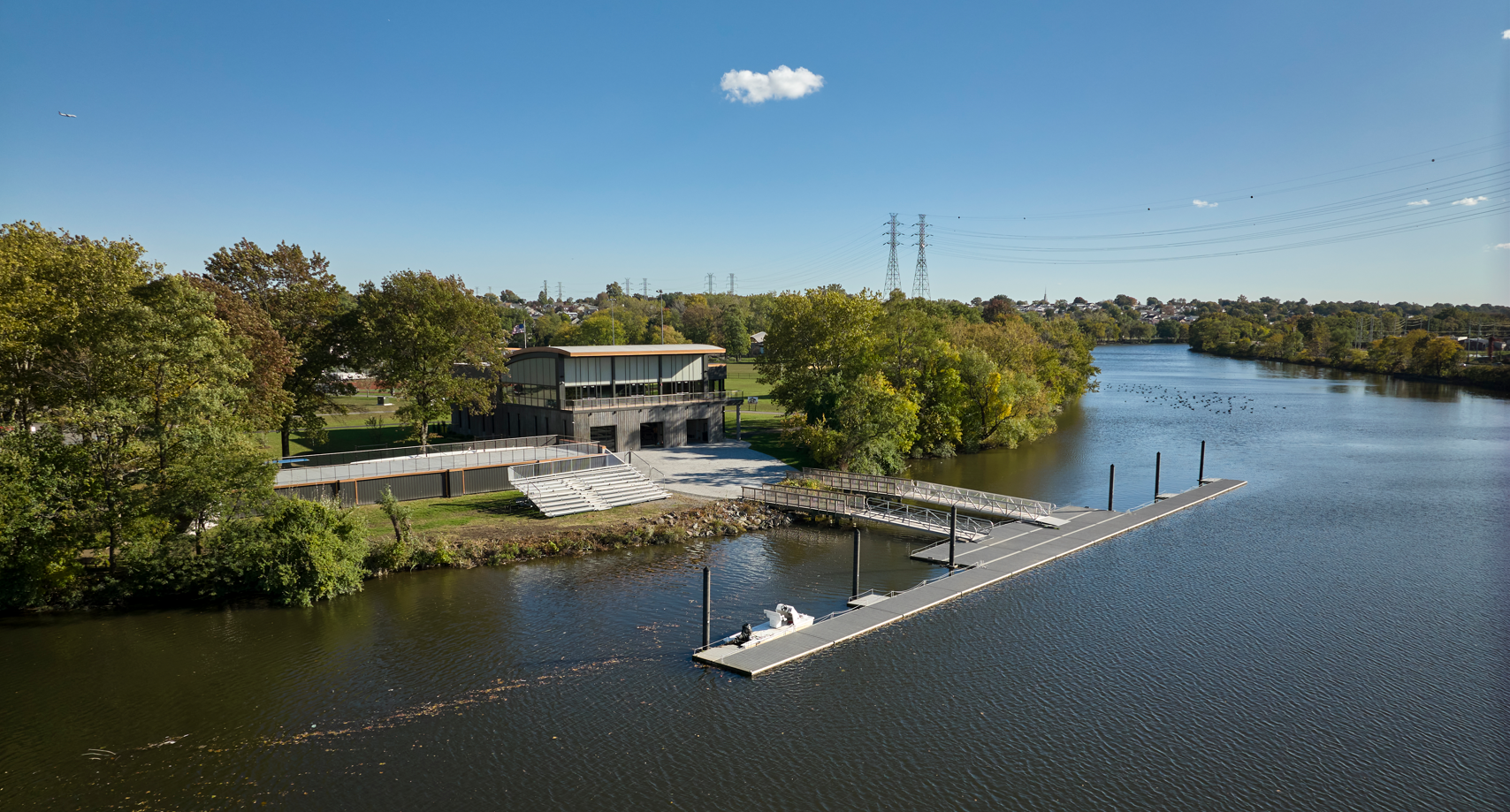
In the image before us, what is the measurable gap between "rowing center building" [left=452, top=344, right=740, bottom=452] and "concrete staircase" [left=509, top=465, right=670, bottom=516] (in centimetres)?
890

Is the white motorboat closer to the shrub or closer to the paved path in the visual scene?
the shrub

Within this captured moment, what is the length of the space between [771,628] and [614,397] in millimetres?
28908

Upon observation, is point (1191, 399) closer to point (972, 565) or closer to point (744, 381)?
point (744, 381)

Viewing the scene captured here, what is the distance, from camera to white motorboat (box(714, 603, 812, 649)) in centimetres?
2395

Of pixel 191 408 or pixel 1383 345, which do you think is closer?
pixel 191 408

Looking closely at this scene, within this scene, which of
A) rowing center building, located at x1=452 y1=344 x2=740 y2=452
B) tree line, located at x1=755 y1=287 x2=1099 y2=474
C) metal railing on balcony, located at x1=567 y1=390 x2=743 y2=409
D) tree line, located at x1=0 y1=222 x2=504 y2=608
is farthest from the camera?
tree line, located at x1=755 y1=287 x2=1099 y2=474

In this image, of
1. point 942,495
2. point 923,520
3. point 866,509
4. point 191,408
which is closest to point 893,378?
point 942,495

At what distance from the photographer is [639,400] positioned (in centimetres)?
5150

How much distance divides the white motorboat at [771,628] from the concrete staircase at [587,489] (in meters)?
14.6

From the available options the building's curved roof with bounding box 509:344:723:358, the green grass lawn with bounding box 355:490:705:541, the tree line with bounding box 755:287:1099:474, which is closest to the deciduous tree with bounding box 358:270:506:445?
the building's curved roof with bounding box 509:344:723:358

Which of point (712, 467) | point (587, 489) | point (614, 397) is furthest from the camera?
point (614, 397)

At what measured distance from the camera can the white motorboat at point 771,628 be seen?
2395cm

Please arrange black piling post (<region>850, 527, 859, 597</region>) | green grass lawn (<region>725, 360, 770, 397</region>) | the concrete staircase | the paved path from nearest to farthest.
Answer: black piling post (<region>850, 527, 859, 597</region>) → the concrete staircase → the paved path → green grass lawn (<region>725, 360, 770, 397</region>)

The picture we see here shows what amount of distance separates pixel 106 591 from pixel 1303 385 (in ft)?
463
